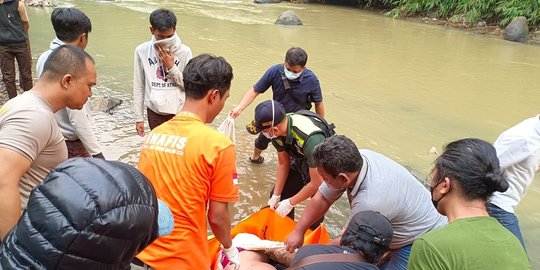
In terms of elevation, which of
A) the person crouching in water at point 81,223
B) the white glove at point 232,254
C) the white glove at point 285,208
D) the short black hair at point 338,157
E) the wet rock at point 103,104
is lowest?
the wet rock at point 103,104

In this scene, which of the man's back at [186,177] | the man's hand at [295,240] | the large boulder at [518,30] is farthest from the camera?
the large boulder at [518,30]

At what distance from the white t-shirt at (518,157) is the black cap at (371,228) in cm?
79

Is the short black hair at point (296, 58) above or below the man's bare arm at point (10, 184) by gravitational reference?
above

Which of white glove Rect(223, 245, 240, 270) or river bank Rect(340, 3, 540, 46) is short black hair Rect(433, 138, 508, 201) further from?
river bank Rect(340, 3, 540, 46)

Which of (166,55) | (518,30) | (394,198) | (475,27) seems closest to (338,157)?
(394,198)

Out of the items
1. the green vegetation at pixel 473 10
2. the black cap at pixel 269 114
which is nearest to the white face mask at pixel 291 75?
the black cap at pixel 269 114

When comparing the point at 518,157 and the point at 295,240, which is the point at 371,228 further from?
the point at 518,157

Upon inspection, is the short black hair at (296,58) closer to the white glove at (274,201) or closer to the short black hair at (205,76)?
the white glove at (274,201)

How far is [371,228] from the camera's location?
6.72 feet

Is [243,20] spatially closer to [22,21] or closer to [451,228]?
[22,21]

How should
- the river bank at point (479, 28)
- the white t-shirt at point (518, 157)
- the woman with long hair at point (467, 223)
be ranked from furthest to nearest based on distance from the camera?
the river bank at point (479, 28) < the white t-shirt at point (518, 157) < the woman with long hair at point (467, 223)

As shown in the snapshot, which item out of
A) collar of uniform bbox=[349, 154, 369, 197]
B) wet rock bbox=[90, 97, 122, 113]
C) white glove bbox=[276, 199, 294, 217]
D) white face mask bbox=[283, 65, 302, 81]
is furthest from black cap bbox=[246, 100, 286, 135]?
wet rock bbox=[90, 97, 122, 113]

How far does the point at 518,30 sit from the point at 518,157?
13.5m

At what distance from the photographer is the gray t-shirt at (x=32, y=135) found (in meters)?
1.71
